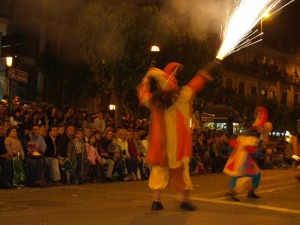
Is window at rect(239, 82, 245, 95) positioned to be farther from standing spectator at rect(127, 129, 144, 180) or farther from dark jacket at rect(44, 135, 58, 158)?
dark jacket at rect(44, 135, 58, 158)

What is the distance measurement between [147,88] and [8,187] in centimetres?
518

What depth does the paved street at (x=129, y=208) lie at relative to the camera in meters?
7.26

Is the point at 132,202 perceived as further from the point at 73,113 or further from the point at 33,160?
the point at 73,113

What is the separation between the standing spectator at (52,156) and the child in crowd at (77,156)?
392 mm

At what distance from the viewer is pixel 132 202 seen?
9.24 m

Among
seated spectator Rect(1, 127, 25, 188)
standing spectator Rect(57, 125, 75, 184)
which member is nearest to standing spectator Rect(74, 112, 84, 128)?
standing spectator Rect(57, 125, 75, 184)

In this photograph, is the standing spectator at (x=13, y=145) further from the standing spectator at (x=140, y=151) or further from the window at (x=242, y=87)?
the window at (x=242, y=87)

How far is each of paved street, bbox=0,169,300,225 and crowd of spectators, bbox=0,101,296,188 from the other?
82 cm

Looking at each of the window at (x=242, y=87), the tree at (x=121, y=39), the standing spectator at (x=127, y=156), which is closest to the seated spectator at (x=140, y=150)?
the standing spectator at (x=127, y=156)

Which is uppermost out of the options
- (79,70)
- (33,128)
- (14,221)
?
(79,70)

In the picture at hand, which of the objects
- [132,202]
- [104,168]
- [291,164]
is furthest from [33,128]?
[291,164]

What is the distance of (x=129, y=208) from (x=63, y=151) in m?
5.42

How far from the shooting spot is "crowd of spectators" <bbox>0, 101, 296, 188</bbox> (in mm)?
12352

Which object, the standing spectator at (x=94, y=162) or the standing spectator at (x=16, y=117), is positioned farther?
the standing spectator at (x=16, y=117)
